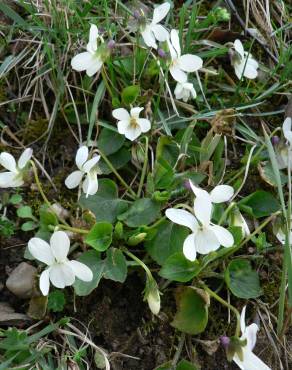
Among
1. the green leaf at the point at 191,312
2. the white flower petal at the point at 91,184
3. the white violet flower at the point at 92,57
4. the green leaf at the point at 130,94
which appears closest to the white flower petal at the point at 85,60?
the white violet flower at the point at 92,57

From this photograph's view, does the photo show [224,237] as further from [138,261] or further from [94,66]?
[94,66]

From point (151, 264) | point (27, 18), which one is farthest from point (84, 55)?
point (151, 264)

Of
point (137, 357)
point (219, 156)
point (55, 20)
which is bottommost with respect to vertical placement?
point (137, 357)

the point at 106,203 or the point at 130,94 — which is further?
the point at 130,94

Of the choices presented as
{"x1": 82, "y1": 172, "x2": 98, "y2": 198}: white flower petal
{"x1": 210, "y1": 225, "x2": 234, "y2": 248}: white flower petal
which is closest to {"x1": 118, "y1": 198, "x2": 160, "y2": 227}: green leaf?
{"x1": 82, "y1": 172, "x2": 98, "y2": 198}: white flower petal

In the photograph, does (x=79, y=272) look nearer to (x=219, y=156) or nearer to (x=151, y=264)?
(x=151, y=264)

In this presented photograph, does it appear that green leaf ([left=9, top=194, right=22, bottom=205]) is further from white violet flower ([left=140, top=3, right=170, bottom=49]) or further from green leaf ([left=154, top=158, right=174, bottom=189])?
white violet flower ([left=140, top=3, right=170, bottom=49])

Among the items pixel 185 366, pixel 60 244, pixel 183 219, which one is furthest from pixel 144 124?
pixel 185 366

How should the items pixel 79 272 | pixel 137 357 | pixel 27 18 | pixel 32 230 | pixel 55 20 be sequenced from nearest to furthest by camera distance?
pixel 79 272 → pixel 137 357 → pixel 32 230 → pixel 55 20 → pixel 27 18
